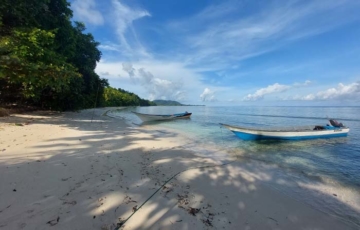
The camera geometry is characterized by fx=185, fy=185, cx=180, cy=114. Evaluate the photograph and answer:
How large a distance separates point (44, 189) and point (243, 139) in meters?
13.1

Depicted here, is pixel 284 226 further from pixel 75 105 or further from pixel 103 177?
pixel 75 105

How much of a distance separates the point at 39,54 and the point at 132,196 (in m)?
11.7

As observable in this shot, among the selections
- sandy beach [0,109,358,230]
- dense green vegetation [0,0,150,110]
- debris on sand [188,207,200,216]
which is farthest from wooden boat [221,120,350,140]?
dense green vegetation [0,0,150,110]

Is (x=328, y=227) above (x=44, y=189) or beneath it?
beneath

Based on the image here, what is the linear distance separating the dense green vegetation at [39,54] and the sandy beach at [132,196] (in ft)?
20.0

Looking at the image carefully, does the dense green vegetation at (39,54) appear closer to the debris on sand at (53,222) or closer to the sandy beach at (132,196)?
the sandy beach at (132,196)

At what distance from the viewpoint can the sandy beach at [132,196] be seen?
321 centimetres

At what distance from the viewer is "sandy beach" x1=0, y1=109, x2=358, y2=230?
3.21 meters

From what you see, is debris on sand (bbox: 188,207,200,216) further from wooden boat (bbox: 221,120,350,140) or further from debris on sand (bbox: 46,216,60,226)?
wooden boat (bbox: 221,120,350,140)

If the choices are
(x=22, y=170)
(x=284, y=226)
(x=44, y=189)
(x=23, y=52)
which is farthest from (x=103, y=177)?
(x=23, y=52)

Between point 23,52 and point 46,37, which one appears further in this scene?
point 46,37

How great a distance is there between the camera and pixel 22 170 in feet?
15.5

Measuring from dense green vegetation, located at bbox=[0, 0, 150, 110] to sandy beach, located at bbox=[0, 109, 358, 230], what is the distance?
240 inches

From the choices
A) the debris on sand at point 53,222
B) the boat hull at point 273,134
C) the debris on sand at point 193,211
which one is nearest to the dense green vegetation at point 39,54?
the debris on sand at point 53,222
